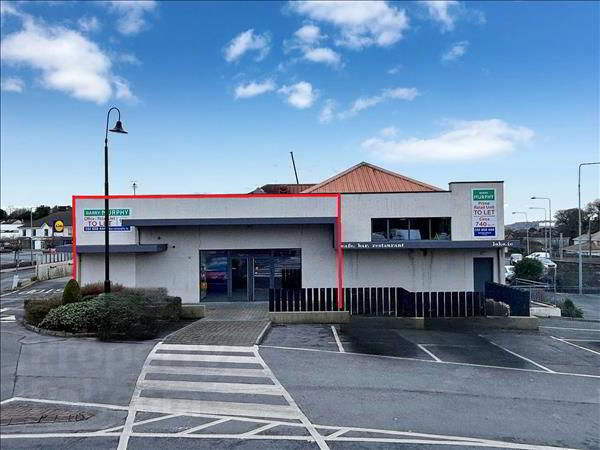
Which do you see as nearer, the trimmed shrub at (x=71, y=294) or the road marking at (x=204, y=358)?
the road marking at (x=204, y=358)

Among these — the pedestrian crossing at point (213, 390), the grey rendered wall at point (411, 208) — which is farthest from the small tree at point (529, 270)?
the pedestrian crossing at point (213, 390)

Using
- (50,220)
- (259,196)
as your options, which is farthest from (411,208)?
(50,220)

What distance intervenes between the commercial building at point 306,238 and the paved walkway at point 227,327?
7.80ft

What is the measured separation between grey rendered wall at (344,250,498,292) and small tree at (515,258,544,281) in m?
13.9

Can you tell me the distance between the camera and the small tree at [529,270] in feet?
108

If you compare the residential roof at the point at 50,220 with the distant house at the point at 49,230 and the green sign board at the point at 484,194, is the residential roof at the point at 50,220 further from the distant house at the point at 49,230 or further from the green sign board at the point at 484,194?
the green sign board at the point at 484,194

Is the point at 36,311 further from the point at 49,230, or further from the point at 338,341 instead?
the point at 49,230

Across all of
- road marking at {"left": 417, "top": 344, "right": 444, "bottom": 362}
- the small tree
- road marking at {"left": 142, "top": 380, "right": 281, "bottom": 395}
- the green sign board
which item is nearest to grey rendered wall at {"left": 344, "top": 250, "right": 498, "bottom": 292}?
the green sign board

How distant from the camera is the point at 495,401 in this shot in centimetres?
909

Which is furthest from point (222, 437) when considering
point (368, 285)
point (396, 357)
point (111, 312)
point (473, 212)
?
point (473, 212)

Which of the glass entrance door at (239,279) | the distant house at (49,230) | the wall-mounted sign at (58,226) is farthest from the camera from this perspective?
the distant house at (49,230)

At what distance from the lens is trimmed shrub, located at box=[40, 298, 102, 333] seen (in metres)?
13.4

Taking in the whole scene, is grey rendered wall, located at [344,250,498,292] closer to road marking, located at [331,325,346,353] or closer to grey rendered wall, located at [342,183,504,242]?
grey rendered wall, located at [342,183,504,242]

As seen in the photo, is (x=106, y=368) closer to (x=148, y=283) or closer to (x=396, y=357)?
(x=396, y=357)
